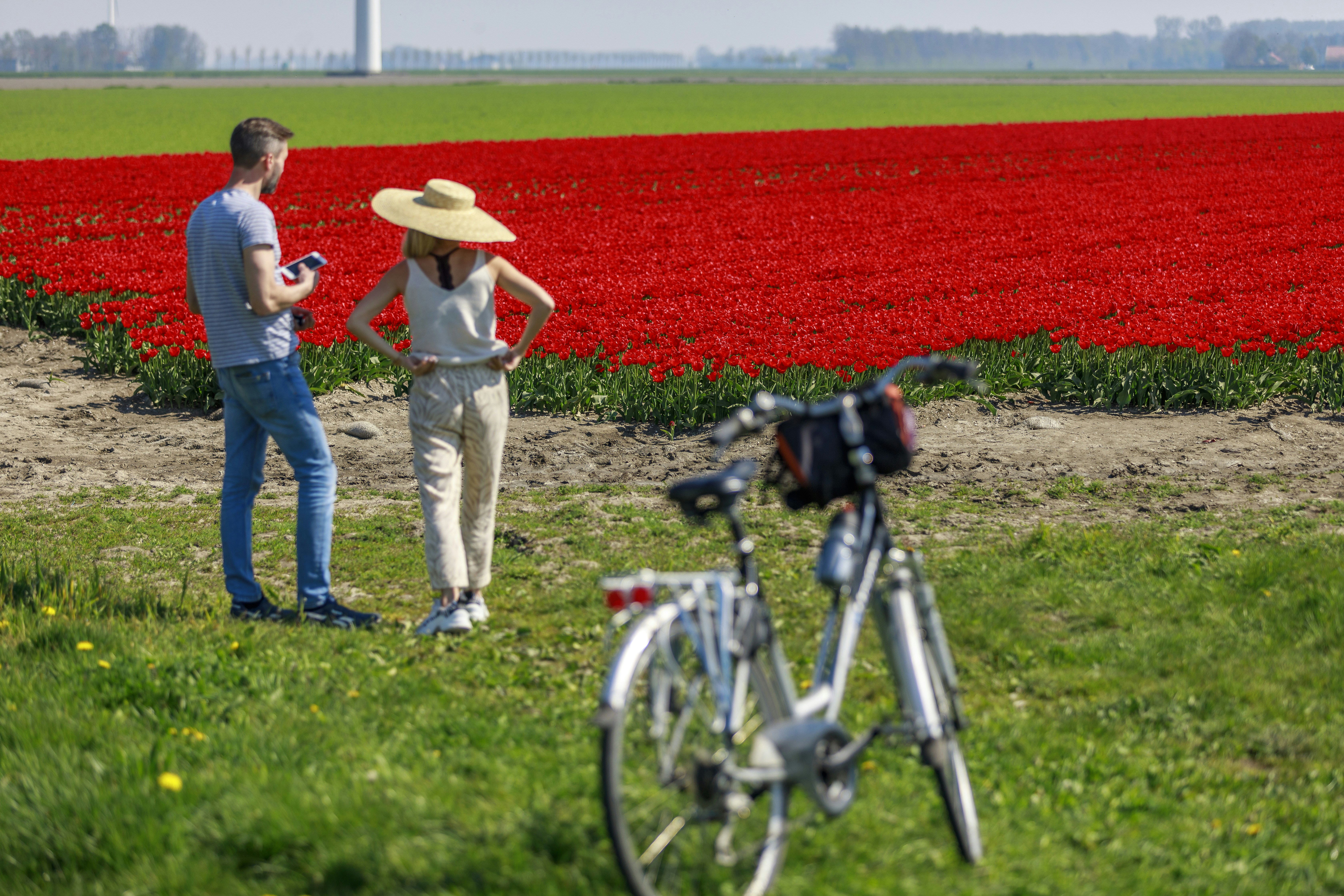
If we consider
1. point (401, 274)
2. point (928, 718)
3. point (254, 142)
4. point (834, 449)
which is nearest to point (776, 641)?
point (928, 718)

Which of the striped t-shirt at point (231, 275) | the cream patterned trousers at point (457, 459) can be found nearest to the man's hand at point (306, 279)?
the striped t-shirt at point (231, 275)

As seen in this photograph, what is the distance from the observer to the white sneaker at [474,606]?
219 inches

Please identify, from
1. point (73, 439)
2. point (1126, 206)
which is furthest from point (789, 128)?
point (73, 439)

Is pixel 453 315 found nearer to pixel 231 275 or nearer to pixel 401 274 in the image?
pixel 401 274

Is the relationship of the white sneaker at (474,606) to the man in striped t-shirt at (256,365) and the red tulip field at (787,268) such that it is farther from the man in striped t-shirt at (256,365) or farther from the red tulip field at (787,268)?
the red tulip field at (787,268)

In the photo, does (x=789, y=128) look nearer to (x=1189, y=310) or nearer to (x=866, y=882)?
(x=1189, y=310)

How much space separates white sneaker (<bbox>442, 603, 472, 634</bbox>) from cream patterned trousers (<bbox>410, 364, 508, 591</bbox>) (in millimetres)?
109

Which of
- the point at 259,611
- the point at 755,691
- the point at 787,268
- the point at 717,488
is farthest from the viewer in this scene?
the point at 787,268

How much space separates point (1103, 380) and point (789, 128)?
146 ft

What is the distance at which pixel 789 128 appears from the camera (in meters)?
52.3

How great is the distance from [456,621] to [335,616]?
62 cm

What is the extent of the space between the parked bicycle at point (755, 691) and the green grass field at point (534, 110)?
39684 mm

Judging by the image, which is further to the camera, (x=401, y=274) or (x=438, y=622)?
(x=438, y=622)

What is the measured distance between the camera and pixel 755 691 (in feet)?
10.2
